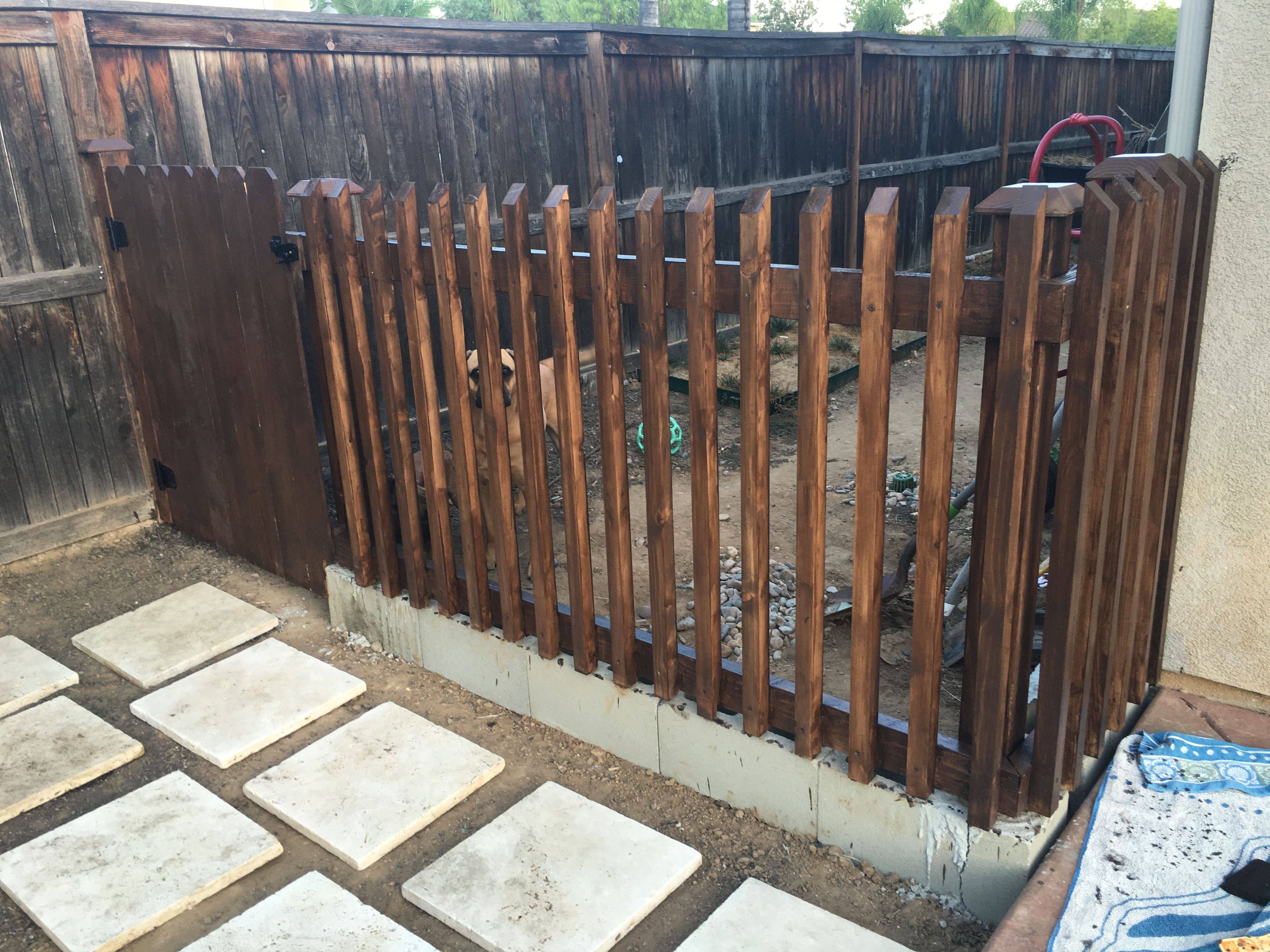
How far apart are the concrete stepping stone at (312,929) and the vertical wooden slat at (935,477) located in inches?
50.7

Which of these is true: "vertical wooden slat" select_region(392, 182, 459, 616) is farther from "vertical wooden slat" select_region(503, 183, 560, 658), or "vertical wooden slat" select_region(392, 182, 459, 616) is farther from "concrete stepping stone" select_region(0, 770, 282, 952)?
"concrete stepping stone" select_region(0, 770, 282, 952)

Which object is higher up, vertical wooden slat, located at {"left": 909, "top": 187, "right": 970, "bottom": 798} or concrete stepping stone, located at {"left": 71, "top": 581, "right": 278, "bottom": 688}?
vertical wooden slat, located at {"left": 909, "top": 187, "right": 970, "bottom": 798}

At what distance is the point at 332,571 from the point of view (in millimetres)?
3924

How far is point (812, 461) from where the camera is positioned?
229 centimetres

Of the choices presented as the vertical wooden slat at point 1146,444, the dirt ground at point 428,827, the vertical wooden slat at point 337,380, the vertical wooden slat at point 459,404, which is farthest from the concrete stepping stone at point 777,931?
the vertical wooden slat at point 337,380

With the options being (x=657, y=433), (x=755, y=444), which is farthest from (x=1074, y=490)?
(x=657, y=433)

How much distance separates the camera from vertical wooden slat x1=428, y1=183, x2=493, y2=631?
303cm

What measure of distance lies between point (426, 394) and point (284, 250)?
0.81 m

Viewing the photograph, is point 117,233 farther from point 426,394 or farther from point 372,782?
point 372,782

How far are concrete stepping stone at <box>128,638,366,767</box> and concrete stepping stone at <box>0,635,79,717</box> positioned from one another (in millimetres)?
371

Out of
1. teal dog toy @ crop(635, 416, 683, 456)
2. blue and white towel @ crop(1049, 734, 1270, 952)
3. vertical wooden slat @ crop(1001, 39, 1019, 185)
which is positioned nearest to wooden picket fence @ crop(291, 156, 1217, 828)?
blue and white towel @ crop(1049, 734, 1270, 952)

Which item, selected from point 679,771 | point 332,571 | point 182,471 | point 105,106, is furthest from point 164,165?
point 679,771

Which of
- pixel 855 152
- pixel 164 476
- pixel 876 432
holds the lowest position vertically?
pixel 164 476

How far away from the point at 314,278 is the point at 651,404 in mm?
1549
